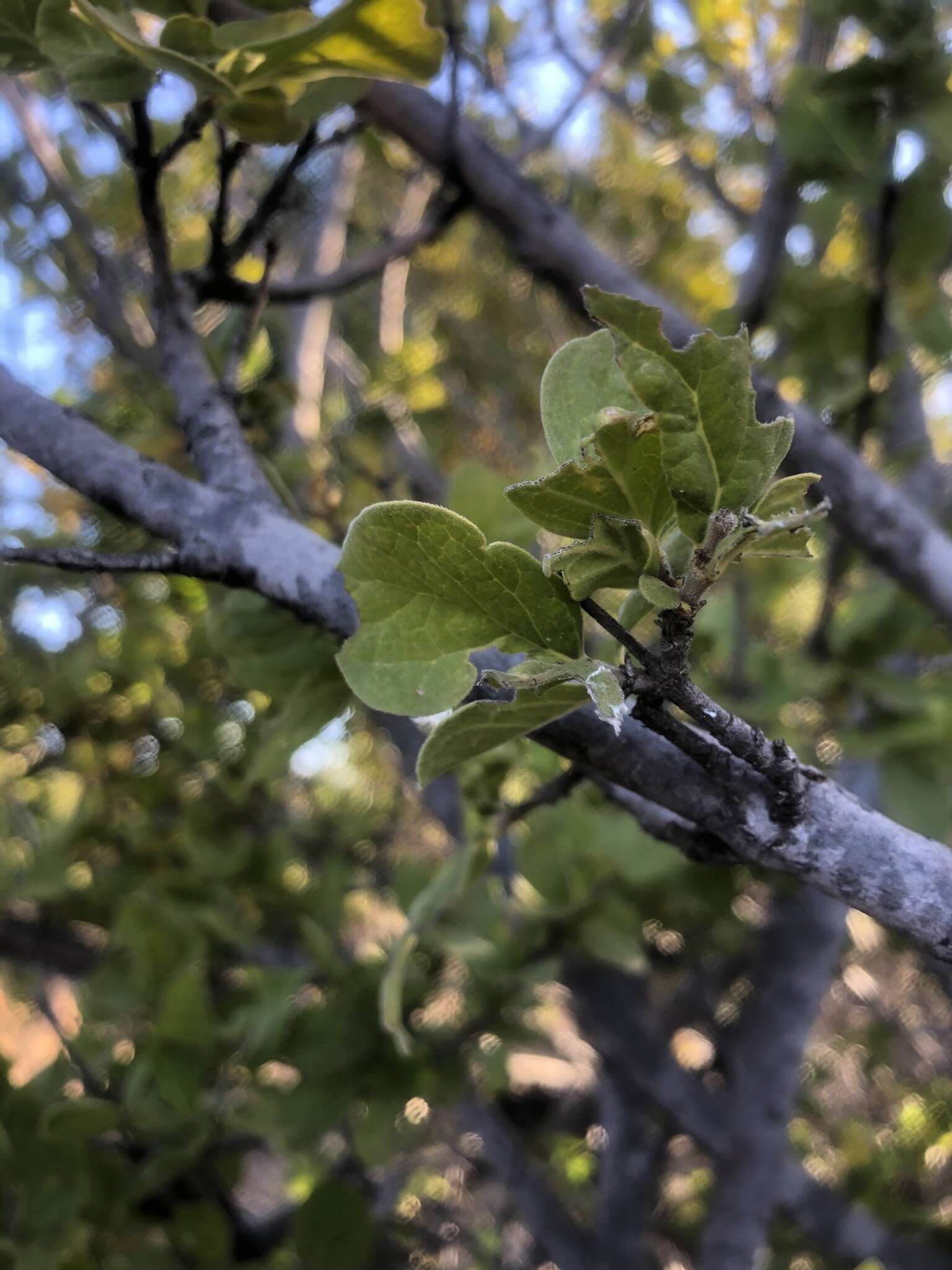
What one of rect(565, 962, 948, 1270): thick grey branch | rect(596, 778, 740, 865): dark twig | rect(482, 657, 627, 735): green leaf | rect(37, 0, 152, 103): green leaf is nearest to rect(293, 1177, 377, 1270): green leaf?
rect(565, 962, 948, 1270): thick grey branch

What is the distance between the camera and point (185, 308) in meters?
0.51

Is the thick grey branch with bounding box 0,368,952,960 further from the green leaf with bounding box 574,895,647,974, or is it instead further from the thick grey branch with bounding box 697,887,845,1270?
the thick grey branch with bounding box 697,887,845,1270

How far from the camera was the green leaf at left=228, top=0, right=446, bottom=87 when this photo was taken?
35 centimetres

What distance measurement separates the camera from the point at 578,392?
0.29 m

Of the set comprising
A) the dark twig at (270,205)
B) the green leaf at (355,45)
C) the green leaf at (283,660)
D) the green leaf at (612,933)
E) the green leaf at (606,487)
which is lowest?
the green leaf at (612,933)

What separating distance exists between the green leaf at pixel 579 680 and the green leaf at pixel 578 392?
0.07m

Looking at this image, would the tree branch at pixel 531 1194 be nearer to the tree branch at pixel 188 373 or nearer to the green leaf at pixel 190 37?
the tree branch at pixel 188 373

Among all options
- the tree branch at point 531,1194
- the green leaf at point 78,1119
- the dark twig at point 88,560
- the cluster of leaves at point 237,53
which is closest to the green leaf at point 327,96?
the cluster of leaves at point 237,53

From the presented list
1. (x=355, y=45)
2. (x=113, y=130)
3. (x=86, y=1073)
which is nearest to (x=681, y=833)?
(x=355, y=45)

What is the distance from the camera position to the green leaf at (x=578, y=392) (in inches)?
11.3

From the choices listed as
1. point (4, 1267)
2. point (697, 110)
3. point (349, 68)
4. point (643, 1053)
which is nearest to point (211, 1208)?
point (4, 1267)

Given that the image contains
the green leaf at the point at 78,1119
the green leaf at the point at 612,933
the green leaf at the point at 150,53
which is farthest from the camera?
the green leaf at the point at 612,933

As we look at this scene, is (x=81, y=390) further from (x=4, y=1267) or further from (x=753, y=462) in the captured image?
(x=753, y=462)

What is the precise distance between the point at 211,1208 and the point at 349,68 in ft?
2.59
